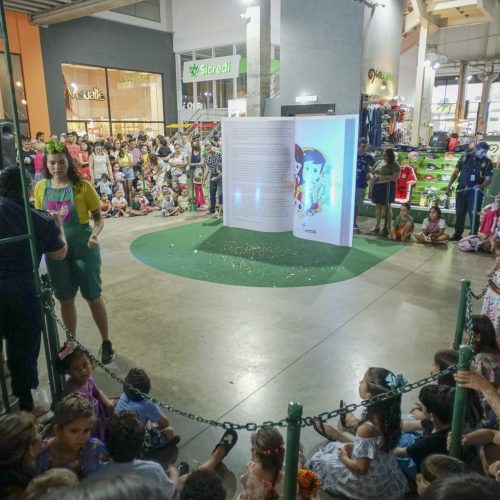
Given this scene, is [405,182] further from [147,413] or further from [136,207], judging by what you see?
[147,413]

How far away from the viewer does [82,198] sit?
3932mm

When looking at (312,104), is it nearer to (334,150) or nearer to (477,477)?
(334,150)

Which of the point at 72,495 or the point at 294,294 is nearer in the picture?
the point at 72,495

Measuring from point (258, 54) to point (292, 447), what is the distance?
12.8 metres

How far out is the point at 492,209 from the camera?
7.65 m

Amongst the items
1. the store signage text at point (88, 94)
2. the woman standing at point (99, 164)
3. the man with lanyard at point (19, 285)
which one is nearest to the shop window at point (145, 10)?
the store signage text at point (88, 94)

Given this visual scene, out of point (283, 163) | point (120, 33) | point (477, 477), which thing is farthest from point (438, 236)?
point (120, 33)

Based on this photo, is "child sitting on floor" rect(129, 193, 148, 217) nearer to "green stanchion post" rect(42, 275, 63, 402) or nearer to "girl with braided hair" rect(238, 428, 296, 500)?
"green stanchion post" rect(42, 275, 63, 402)

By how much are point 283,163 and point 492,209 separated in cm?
371

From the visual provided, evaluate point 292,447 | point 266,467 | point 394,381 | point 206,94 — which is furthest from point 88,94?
point 292,447

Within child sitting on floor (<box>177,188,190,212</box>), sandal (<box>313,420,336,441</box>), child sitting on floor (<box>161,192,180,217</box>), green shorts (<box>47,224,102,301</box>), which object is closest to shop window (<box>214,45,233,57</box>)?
child sitting on floor (<box>177,188,190,212</box>)

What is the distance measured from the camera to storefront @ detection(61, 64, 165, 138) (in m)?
19.0

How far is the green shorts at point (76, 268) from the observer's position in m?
3.92

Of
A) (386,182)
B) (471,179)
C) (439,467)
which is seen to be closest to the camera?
(439,467)
